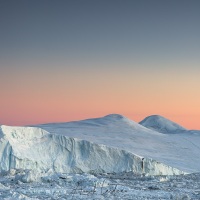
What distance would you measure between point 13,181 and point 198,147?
25.4m

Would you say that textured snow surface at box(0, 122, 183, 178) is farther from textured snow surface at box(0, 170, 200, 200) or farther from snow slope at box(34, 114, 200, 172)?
textured snow surface at box(0, 170, 200, 200)

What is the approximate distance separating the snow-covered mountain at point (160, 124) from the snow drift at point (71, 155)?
3279 centimetres

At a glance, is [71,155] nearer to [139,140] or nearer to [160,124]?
[139,140]

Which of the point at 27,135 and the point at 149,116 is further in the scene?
the point at 149,116

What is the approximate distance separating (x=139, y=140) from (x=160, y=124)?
29.2 metres

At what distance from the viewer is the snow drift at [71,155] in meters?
27.0

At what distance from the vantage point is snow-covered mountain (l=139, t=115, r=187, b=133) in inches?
2437

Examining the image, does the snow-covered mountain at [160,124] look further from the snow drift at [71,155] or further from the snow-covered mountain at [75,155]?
the snow drift at [71,155]

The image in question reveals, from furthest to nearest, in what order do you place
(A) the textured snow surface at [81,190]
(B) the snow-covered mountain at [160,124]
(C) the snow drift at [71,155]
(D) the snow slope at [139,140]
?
(B) the snow-covered mountain at [160,124]
(D) the snow slope at [139,140]
(C) the snow drift at [71,155]
(A) the textured snow surface at [81,190]

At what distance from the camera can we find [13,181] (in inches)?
555

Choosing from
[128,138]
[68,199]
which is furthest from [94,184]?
[128,138]

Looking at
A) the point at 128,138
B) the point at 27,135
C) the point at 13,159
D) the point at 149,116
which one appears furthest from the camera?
the point at 149,116

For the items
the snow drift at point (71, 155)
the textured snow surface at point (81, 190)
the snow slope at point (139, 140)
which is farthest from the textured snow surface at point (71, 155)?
the textured snow surface at point (81, 190)

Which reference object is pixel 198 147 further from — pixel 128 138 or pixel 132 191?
pixel 132 191
